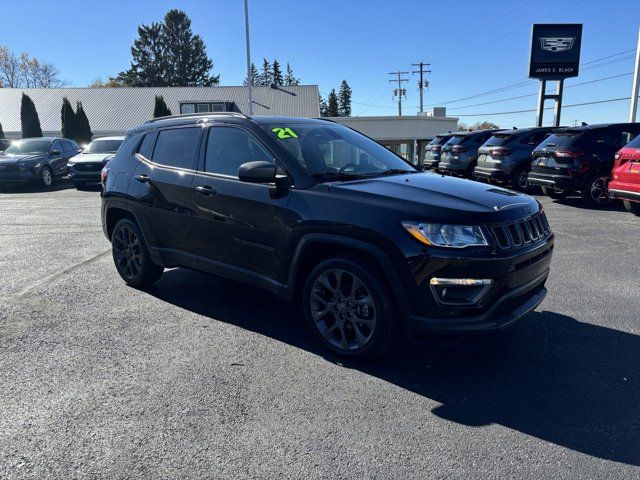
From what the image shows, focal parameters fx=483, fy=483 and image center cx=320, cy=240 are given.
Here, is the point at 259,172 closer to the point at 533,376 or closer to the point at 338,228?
the point at 338,228

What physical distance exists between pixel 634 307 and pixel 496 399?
8.04ft

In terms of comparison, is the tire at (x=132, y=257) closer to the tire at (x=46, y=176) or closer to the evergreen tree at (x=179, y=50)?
the tire at (x=46, y=176)

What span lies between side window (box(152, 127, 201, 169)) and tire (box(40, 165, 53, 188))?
46.1 ft

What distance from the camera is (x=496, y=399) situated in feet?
10.2

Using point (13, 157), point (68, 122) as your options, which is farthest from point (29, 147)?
point (68, 122)

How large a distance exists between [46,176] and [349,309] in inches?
662

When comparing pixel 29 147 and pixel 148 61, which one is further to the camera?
pixel 148 61

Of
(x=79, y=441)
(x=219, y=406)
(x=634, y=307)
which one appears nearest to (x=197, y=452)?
(x=219, y=406)

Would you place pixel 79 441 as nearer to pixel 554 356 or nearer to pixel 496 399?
pixel 496 399

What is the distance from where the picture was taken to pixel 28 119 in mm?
30812

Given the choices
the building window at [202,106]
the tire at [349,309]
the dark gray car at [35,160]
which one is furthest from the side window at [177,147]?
the building window at [202,106]

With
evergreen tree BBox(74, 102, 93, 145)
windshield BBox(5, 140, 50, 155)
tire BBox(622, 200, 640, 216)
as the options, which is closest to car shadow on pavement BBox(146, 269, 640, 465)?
tire BBox(622, 200, 640, 216)

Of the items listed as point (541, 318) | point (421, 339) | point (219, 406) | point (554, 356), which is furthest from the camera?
point (541, 318)

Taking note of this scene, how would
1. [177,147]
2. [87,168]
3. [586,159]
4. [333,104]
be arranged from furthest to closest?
[333,104] → [87,168] → [586,159] → [177,147]
